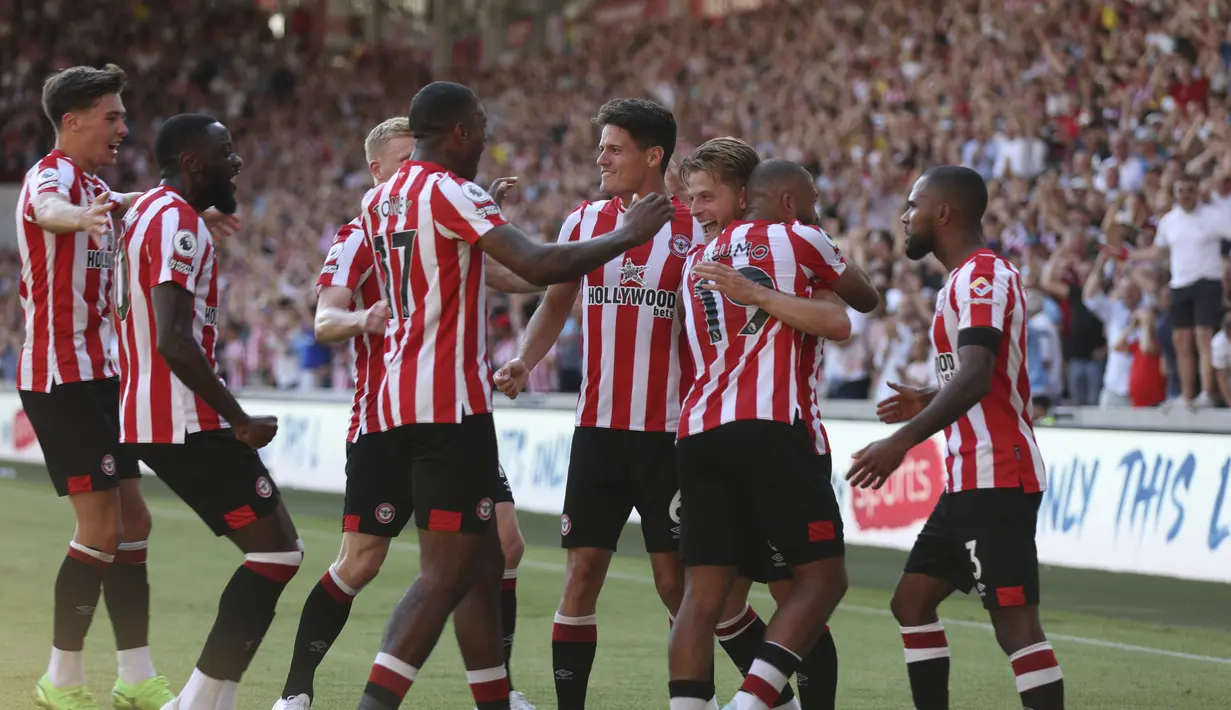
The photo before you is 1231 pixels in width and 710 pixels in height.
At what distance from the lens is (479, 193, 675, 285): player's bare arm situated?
5090 mm

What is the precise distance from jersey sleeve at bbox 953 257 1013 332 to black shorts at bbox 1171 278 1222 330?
30.1 feet

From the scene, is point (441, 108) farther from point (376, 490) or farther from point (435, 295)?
point (376, 490)

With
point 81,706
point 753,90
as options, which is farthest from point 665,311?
point 753,90

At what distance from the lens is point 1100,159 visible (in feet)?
55.6

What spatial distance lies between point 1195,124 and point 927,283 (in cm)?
297

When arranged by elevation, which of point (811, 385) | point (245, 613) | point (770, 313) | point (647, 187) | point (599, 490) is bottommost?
point (245, 613)

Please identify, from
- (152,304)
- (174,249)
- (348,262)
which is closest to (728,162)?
(348,262)

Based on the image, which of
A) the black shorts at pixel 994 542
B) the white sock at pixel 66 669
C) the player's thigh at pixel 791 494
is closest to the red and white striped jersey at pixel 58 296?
the white sock at pixel 66 669

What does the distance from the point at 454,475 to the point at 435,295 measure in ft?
1.88

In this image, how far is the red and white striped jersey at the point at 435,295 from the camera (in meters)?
5.18

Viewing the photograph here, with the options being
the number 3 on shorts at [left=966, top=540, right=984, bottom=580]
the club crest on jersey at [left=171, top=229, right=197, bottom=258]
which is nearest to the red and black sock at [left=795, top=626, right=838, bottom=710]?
the number 3 on shorts at [left=966, top=540, right=984, bottom=580]

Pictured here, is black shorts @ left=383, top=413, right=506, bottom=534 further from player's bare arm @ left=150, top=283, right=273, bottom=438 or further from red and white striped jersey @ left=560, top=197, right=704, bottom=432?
red and white striped jersey @ left=560, top=197, right=704, bottom=432

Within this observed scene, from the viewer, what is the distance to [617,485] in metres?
6.19

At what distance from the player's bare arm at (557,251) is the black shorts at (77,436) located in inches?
84.2
